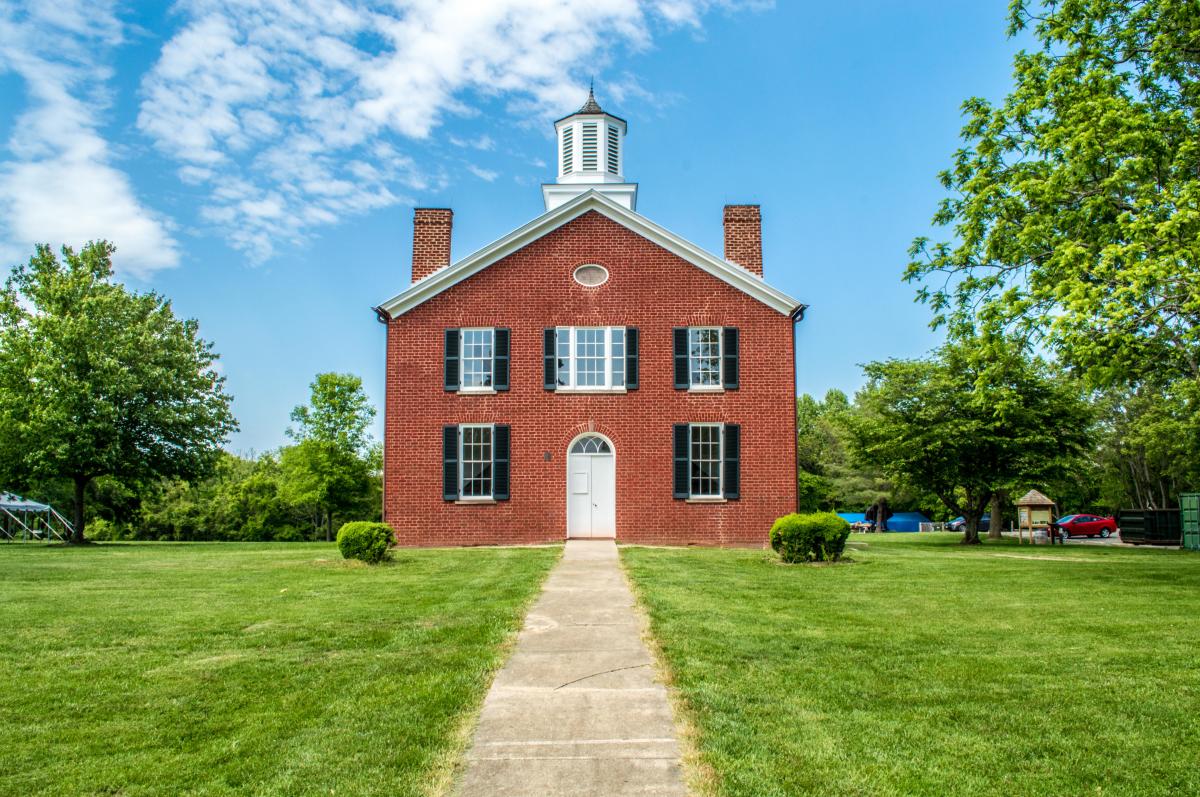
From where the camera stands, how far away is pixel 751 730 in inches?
199

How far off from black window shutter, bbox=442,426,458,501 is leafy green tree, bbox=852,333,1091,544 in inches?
552

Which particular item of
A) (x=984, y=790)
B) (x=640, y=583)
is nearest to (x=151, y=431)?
(x=640, y=583)

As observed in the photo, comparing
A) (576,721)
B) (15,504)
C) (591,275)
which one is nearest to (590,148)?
(591,275)

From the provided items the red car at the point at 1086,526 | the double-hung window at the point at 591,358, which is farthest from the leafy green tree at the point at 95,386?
the red car at the point at 1086,526

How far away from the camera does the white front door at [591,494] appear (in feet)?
68.1

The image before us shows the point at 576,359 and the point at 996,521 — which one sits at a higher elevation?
the point at 576,359

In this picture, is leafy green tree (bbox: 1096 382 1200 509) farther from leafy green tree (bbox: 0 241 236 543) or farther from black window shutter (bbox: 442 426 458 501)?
leafy green tree (bbox: 0 241 236 543)

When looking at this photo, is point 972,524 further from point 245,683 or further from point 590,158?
point 245,683

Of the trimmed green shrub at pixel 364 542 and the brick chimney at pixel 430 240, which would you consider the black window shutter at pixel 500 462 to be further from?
the trimmed green shrub at pixel 364 542

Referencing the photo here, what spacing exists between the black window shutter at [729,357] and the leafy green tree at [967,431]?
8.98 metres

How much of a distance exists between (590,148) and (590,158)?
0.26 metres

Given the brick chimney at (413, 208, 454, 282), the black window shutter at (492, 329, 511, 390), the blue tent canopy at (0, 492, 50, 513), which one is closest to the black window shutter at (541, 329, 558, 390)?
the black window shutter at (492, 329, 511, 390)

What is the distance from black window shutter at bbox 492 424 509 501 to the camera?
20.6m

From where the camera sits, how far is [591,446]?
2097cm
